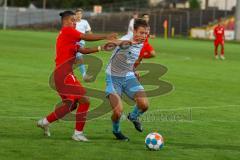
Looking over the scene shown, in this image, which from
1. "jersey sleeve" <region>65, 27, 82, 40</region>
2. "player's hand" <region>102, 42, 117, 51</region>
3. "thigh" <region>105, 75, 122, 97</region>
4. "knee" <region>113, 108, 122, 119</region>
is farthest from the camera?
"thigh" <region>105, 75, 122, 97</region>

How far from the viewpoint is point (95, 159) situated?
9.65 metres

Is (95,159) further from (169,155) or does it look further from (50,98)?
(50,98)

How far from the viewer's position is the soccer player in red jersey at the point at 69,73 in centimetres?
1112

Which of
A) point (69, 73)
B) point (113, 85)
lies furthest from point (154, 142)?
point (69, 73)

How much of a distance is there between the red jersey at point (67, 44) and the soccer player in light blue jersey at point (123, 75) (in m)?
0.72

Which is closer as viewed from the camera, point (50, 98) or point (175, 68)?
point (50, 98)

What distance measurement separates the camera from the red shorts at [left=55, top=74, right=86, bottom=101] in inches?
440

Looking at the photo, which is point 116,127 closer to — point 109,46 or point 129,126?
point 109,46

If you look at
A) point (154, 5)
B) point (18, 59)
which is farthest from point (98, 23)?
point (18, 59)

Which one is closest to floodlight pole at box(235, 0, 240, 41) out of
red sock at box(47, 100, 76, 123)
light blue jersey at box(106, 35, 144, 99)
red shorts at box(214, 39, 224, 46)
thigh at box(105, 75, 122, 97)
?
red shorts at box(214, 39, 224, 46)

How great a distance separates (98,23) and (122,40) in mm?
73786

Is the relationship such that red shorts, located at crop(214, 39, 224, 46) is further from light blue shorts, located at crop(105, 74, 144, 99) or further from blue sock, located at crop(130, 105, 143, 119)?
light blue shorts, located at crop(105, 74, 144, 99)

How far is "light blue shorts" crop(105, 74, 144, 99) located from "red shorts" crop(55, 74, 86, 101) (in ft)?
1.70

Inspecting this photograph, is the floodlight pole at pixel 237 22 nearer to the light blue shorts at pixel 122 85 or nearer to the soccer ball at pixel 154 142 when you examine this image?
the light blue shorts at pixel 122 85
